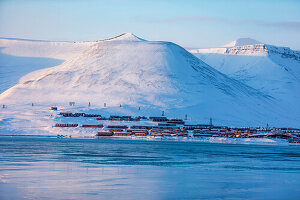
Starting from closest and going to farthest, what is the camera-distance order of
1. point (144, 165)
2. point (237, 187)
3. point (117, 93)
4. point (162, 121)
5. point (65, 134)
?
point (237, 187) → point (144, 165) → point (65, 134) → point (162, 121) → point (117, 93)

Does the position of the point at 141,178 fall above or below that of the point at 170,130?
below

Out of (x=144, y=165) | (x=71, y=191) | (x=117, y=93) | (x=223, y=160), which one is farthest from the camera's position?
(x=117, y=93)

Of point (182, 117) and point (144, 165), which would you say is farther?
point (182, 117)

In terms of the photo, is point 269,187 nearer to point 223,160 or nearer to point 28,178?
point 28,178

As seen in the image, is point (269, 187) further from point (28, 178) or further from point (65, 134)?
point (65, 134)

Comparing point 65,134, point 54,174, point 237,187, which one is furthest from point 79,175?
point 65,134

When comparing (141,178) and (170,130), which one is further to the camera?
(170,130)

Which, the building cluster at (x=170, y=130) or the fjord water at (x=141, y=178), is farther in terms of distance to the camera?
the building cluster at (x=170, y=130)

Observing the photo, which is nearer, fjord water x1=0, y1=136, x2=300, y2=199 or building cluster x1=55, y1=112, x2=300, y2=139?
fjord water x1=0, y1=136, x2=300, y2=199

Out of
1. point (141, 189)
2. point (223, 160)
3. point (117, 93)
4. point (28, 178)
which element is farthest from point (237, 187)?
point (117, 93)
